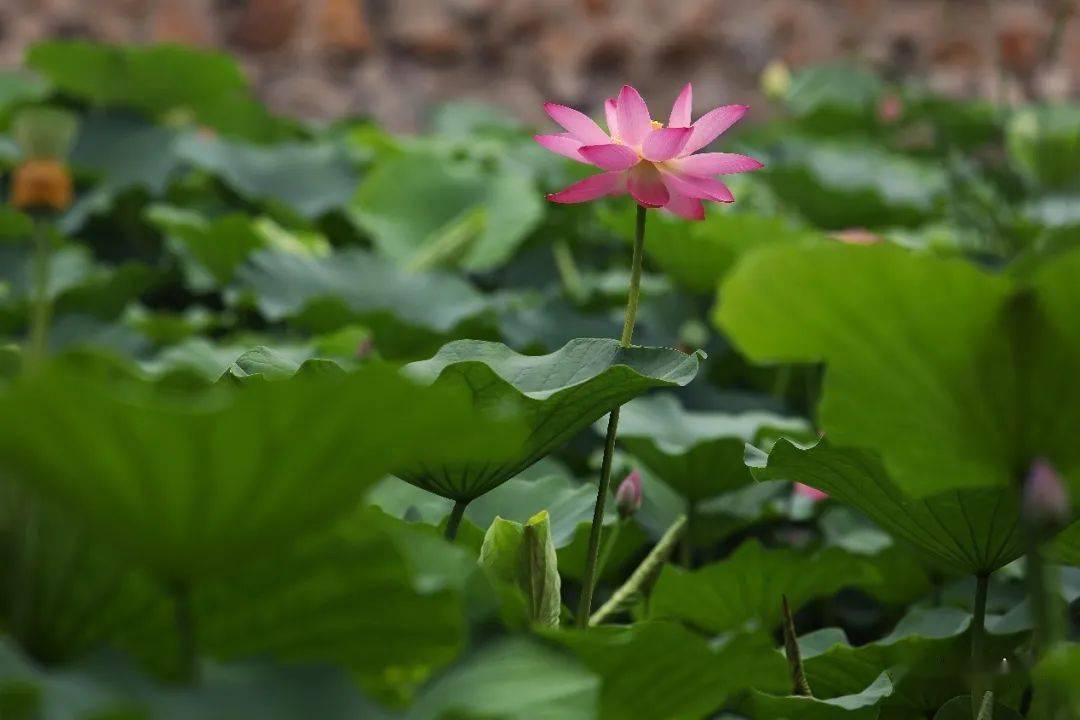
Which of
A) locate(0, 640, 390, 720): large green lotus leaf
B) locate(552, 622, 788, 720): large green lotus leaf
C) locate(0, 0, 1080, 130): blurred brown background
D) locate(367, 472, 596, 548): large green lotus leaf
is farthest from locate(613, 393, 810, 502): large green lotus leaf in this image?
locate(0, 0, 1080, 130): blurred brown background

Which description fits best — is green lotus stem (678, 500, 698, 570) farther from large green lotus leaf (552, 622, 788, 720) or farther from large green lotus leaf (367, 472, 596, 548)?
large green lotus leaf (552, 622, 788, 720)

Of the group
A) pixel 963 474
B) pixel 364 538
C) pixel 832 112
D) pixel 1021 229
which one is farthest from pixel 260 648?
pixel 832 112

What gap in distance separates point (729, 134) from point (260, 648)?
9.26ft

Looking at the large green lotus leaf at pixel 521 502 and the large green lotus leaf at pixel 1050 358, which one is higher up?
the large green lotus leaf at pixel 1050 358

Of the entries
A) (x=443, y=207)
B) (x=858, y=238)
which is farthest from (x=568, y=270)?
(x=858, y=238)

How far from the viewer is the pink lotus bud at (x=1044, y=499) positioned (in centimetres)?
36

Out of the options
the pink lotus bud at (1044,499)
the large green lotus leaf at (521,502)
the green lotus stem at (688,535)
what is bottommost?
the green lotus stem at (688,535)

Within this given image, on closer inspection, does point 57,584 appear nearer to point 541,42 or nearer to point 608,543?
point 608,543

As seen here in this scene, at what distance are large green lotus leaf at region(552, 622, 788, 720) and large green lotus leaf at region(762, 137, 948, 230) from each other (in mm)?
1141

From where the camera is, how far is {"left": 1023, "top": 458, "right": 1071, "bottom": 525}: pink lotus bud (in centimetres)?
36

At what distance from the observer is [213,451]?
12.1 inches

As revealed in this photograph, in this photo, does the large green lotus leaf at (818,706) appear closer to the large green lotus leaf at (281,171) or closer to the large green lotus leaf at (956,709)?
the large green lotus leaf at (956,709)

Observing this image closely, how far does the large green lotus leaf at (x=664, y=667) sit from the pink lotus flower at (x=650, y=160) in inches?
7.4

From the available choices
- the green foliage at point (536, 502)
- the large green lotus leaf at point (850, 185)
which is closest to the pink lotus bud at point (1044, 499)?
the green foliage at point (536, 502)
